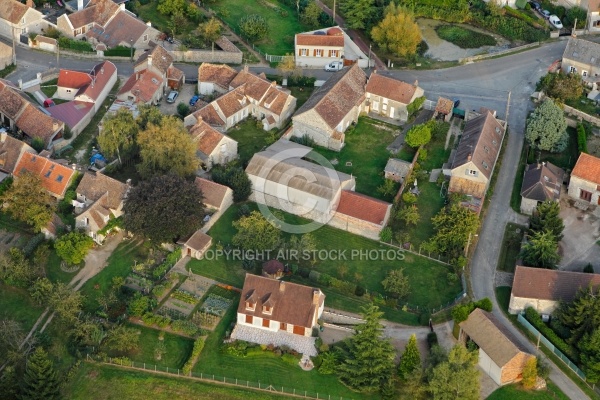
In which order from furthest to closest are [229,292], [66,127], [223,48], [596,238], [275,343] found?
[223,48] → [66,127] → [596,238] → [229,292] → [275,343]

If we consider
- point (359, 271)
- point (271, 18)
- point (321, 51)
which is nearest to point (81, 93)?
point (321, 51)

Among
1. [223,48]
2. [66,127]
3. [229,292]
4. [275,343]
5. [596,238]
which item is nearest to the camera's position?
[275,343]

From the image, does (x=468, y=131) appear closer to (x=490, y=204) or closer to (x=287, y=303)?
(x=490, y=204)

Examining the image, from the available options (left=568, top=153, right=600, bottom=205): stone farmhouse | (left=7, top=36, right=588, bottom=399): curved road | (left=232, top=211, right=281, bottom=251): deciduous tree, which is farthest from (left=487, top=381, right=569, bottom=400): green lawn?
(left=568, top=153, right=600, bottom=205): stone farmhouse

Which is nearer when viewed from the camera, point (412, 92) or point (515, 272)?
point (515, 272)

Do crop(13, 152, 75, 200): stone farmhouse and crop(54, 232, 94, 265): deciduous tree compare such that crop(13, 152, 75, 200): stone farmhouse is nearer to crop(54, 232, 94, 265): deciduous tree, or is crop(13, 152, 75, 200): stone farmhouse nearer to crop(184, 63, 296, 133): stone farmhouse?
crop(54, 232, 94, 265): deciduous tree

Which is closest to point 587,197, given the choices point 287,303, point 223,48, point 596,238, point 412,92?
point 596,238
